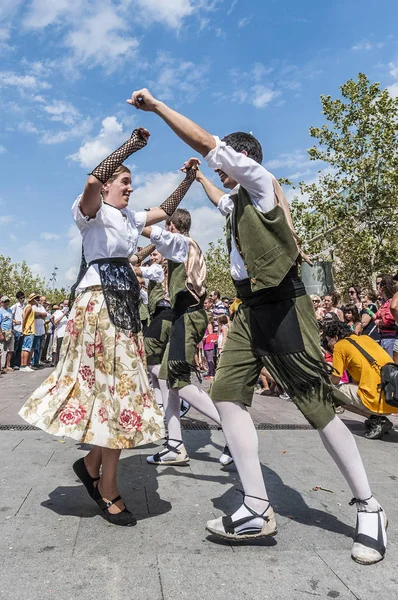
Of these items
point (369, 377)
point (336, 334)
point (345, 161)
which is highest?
point (345, 161)

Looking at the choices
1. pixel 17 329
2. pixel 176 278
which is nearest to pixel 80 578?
pixel 176 278

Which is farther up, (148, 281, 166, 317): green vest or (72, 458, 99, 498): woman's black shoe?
(148, 281, 166, 317): green vest

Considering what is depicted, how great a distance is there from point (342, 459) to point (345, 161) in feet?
85.0

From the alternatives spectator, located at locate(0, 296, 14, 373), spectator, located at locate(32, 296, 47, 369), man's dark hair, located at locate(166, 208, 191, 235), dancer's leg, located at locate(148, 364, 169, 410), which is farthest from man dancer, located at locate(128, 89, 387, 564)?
spectator, located at locate(32, 296, 47, 369)

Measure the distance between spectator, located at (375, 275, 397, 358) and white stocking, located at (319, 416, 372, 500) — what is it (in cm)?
559

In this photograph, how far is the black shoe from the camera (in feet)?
18.7

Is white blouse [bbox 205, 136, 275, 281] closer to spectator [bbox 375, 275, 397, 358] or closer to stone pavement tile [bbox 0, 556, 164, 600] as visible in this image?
stone pavement tile [bbox 0, 556, 164, 600]

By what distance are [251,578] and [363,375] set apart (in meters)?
4.04

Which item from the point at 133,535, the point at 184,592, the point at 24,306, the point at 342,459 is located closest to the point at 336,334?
the point at 342,459

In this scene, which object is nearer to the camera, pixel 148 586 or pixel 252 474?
pixel 148 586

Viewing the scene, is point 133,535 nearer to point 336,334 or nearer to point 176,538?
point 176,538

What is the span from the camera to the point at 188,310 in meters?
4.51

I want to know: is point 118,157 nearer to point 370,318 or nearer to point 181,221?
point 181,221

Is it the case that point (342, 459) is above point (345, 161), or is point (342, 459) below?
below
